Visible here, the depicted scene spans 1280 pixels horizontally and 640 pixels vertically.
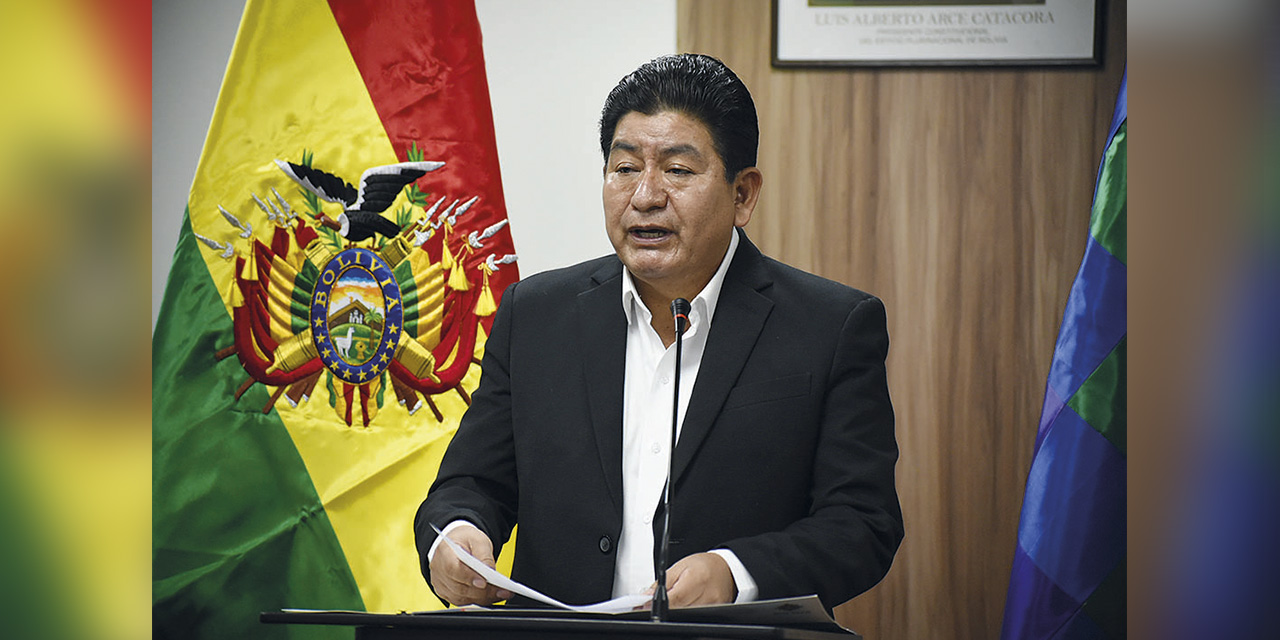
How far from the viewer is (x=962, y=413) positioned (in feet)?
8.25

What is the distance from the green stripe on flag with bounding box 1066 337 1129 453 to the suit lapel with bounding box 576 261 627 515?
1040mm

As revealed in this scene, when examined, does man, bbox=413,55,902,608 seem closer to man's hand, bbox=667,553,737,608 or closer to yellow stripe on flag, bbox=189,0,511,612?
man's hand, bbox=667,553,737,608

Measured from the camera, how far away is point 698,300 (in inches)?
71.6

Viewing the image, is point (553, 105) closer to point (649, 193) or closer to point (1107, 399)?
point (649, 193)

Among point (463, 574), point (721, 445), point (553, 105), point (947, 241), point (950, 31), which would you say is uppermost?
point (950, 31)

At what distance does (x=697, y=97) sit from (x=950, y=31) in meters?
1.02

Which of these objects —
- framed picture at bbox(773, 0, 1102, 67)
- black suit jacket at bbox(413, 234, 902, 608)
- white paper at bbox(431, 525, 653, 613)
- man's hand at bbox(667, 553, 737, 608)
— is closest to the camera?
white paper at bbox(431, 525, 653, 613)

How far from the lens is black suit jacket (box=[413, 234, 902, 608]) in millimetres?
1680

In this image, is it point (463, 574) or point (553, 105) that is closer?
point (463, 574)

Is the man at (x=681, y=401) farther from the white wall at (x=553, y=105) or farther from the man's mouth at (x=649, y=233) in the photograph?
the white wall at (x=553, y=105)

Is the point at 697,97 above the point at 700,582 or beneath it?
above

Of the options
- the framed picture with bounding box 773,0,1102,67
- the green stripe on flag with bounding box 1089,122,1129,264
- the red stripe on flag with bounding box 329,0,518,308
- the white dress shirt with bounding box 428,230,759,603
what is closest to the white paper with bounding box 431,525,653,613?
the white dress shirt with bounding box 428,230,759,603

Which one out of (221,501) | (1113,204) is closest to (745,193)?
(1113,204)
